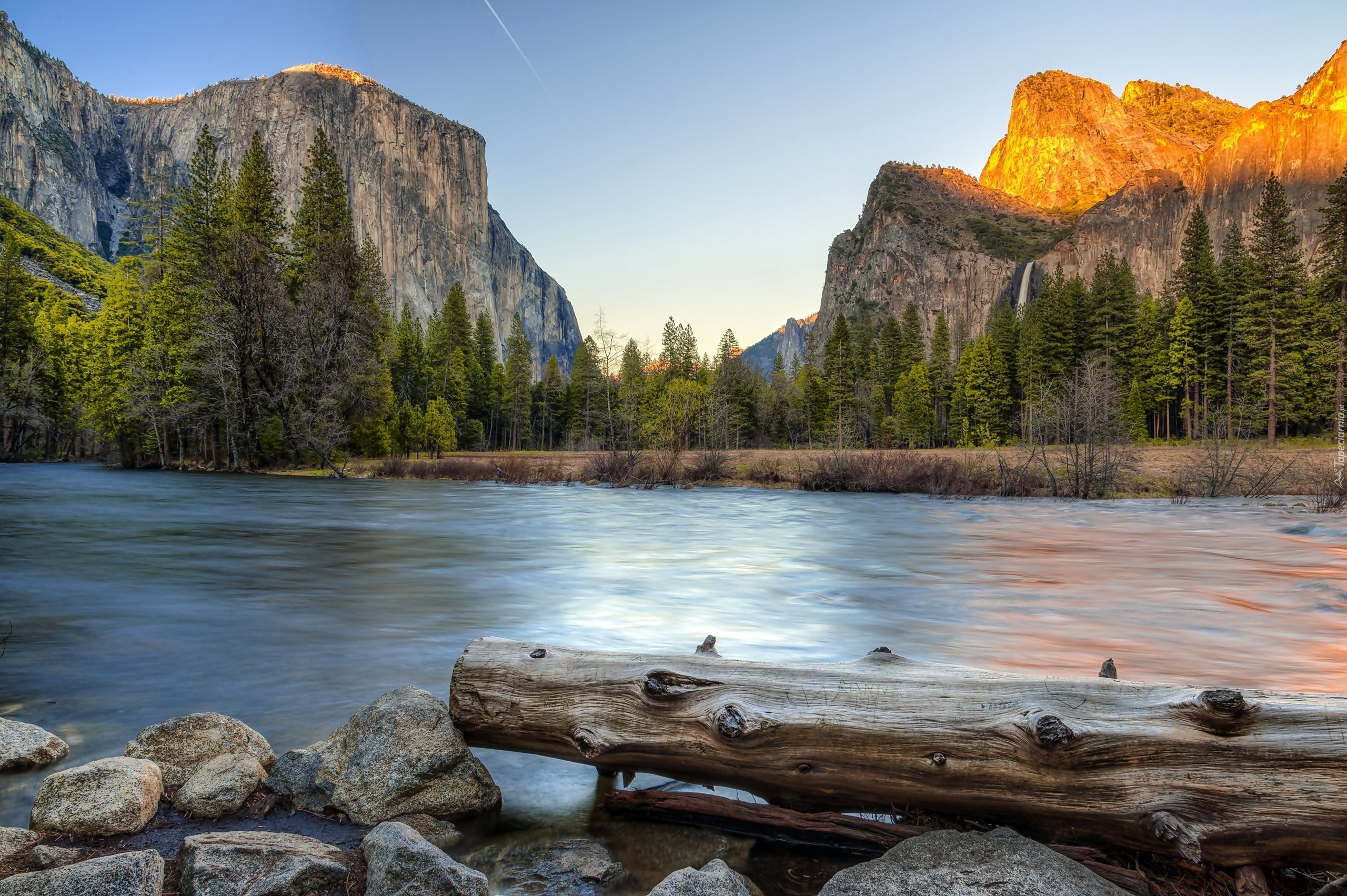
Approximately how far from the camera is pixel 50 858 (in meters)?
2.81

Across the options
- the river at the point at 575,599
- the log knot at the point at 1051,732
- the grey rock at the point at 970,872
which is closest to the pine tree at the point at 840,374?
the river at the point at 575,599

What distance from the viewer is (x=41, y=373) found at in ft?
169

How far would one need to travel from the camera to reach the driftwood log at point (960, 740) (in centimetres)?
261

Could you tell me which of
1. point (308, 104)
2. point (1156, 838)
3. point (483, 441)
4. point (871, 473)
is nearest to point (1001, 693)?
point (1156, 838)

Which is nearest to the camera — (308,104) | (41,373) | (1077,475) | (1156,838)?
(1156,838)

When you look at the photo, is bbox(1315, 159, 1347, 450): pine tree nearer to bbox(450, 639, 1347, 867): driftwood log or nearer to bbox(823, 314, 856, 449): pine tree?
bbox(823, 314, 856, 449): pine tree

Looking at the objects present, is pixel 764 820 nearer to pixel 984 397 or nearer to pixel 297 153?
pixel 984 397

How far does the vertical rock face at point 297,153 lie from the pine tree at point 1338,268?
15293 cm

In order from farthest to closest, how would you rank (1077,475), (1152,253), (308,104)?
(308,104) < (1152,253) < (1077,475)

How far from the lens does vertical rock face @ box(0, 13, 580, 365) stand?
160125mm

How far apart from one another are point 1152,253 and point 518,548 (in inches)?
6597

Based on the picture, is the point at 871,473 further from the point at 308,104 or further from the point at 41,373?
the point at 308,104

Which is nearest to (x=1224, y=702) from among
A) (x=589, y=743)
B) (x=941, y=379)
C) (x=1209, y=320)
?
(x=589, y=743)

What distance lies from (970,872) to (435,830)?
7.93 feet
